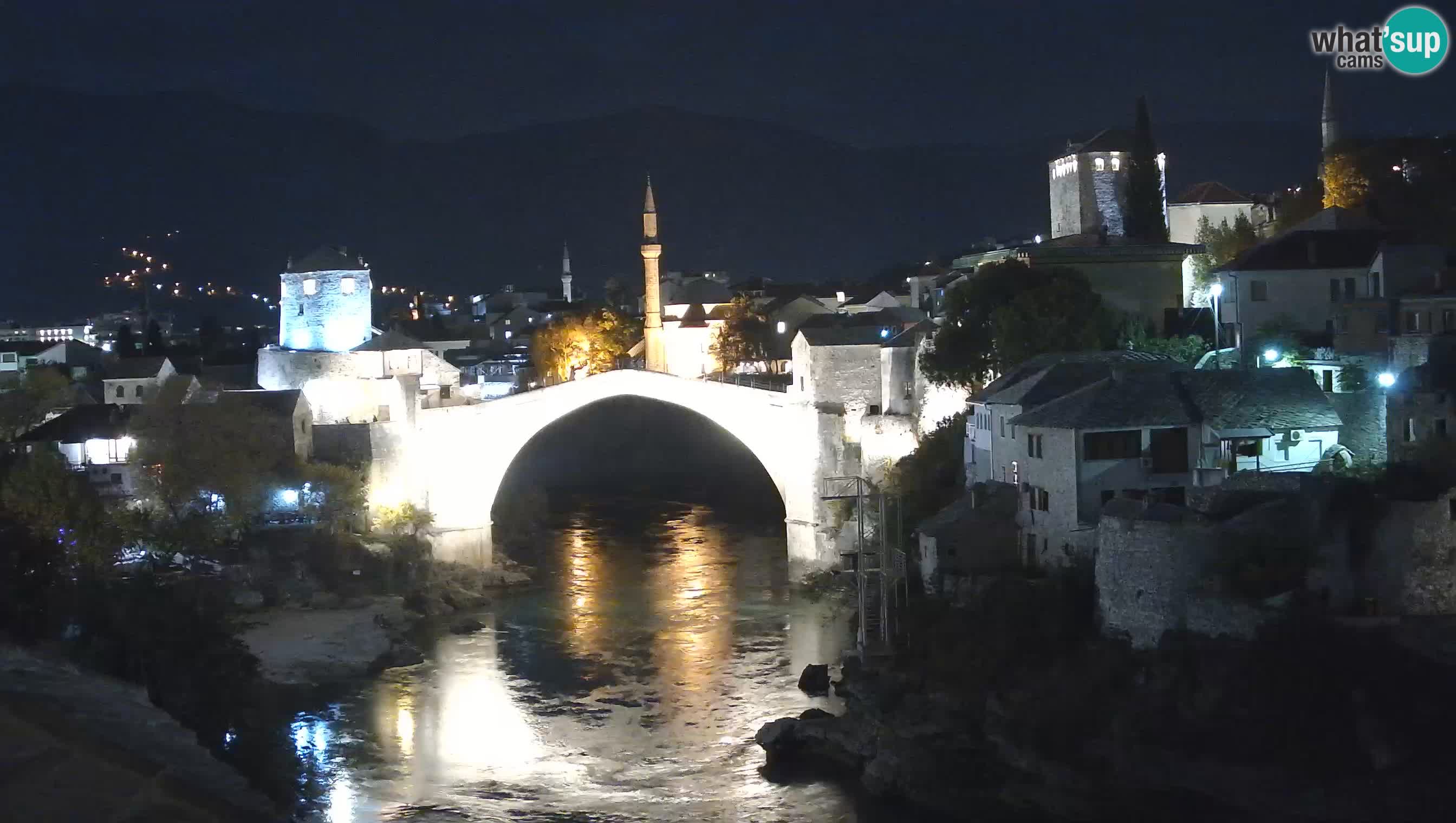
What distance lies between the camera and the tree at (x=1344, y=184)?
2238 centimetres

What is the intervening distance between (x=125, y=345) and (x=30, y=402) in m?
9.87

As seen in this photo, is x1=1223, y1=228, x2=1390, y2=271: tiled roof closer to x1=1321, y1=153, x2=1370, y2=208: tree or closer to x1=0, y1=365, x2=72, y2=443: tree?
x1=1321, y1=153, x2=1370, y2=208: tree

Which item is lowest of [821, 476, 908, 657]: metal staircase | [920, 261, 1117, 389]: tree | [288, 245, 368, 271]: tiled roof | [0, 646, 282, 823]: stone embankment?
[0, 646, 282, 823]: stone embankment

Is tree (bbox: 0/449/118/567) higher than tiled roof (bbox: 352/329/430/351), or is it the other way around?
tiled roof (bbox: 352/329/430/351)

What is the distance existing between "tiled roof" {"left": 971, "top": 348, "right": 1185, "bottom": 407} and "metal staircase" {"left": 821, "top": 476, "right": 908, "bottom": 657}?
175 centimetres

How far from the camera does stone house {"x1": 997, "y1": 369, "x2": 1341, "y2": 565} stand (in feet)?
50.5

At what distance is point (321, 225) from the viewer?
9138cm

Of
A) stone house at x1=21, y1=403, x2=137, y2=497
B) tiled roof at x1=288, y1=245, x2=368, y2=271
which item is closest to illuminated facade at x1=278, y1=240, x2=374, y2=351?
tiled roof at x1=288, y1=245, x2=368, y2=271

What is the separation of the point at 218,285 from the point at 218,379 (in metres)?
49.1

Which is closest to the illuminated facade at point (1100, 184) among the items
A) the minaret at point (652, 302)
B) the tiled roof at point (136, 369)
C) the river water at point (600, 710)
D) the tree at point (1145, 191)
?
the tree at point (1145, 191)

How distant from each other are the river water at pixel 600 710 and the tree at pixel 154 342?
13.0 m

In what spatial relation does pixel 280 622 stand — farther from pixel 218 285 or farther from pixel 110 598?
pixel 218 285

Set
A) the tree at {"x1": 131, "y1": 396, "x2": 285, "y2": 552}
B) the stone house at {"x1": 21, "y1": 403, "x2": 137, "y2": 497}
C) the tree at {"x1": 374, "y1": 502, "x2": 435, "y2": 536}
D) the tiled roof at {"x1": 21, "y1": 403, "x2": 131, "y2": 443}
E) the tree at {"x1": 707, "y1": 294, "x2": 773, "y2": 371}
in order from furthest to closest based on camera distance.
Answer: the tree at {"x1": 707, "y1": 294, "x2": 773, "y2": 371}
the tree at {"x1": 374, "y1": 502, "x2": 435, "y2": 536}
the tiled roof at {"x1": 21, "y1": 403, "x2": 131, "y2": 443}
the stone house at {"x1": 21, "y1": 403, "x2": 137, "y2": 497}
the tree at {"x1": 131, "y1": 396, "x2": 285, "y2": 552}

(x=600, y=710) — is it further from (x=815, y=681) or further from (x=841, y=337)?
(x=841, y=337)
